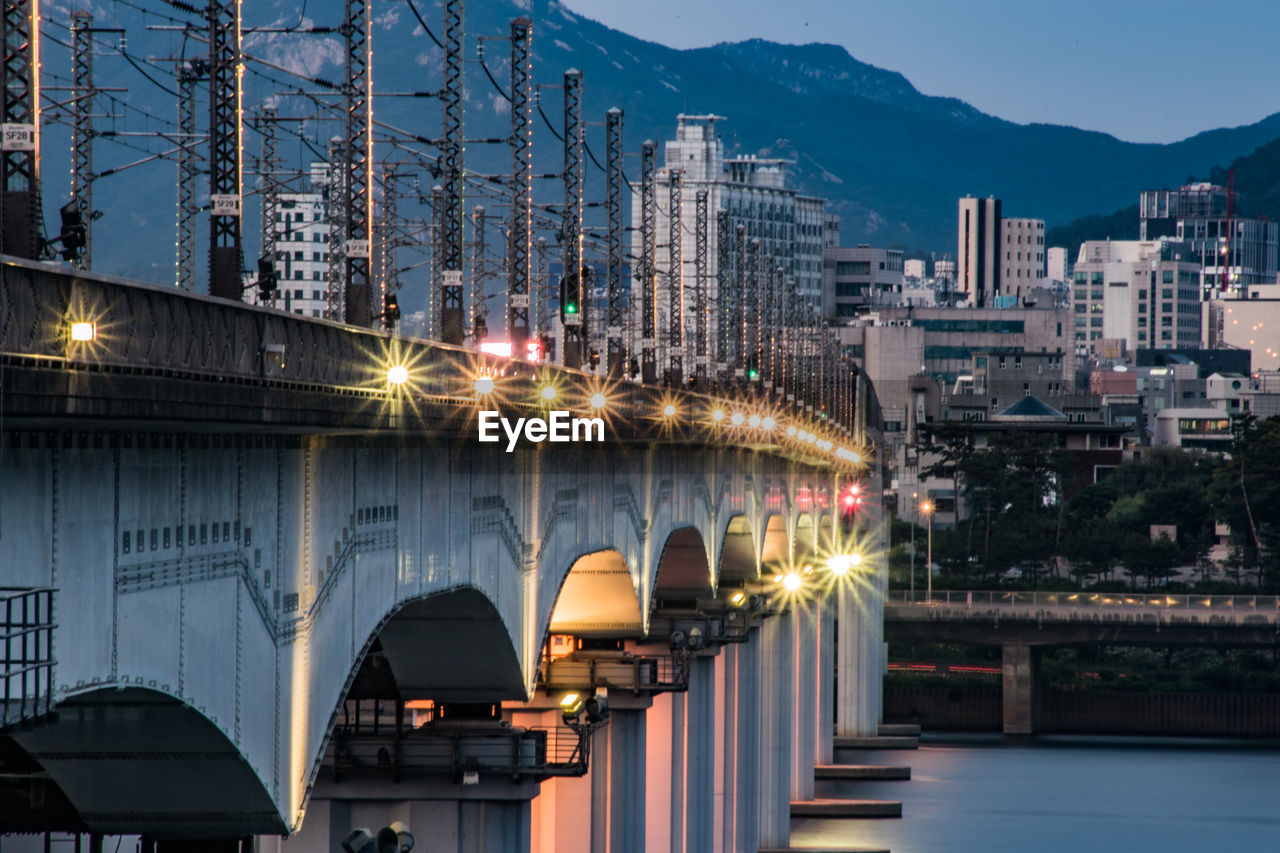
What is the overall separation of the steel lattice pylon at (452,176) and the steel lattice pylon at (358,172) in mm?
4514

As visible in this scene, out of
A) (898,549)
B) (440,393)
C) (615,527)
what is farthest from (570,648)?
(898,549)

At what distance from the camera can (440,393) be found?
86.6ft

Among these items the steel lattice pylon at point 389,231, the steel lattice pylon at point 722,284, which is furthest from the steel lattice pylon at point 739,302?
the steel lattice pylon at point 389,231

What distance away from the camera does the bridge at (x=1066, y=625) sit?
11962 centimetres

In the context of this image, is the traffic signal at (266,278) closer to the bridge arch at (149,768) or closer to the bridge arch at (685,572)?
the bridge arch at (149,768)

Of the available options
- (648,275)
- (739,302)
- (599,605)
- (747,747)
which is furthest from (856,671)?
(599,605)

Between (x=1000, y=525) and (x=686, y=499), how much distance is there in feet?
365

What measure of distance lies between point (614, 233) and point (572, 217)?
27.8 ft

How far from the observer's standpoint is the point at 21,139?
54.4 ft

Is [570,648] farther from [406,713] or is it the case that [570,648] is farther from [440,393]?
[440,393]

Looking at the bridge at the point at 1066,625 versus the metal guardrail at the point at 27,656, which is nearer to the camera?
the metal guardrail at the point at 27,656

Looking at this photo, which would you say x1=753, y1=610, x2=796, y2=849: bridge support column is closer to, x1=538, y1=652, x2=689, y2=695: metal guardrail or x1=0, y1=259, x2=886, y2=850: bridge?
x1=0, y1=259, x2=886, y2=850: bridge

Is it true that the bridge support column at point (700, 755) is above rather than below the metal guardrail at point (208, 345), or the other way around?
below

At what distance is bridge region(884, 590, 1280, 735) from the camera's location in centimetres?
11962
